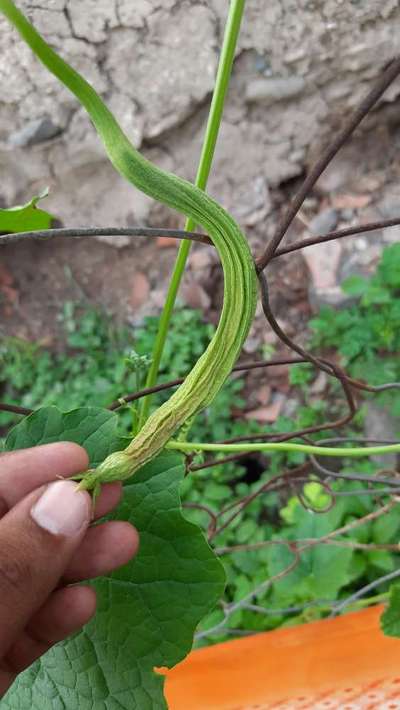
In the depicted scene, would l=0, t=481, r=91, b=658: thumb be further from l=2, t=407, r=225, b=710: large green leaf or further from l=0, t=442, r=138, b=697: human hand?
l=2, t=407, r=225, b=710: large green leaf

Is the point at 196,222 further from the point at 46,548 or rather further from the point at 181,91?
the point at 181,91

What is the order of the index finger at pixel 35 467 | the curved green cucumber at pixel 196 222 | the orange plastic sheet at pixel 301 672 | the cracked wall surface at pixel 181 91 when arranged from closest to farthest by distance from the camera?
the curved green cucumber at pixel 196 222, the index finger at pixel 35 467, the orange plastic sheet at pixel 301 672, the cracked wall surface at pixel 181 91

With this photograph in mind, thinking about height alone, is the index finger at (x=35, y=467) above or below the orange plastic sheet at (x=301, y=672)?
above

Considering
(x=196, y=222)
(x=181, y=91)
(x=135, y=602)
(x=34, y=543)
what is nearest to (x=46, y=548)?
(x=34, y=543)

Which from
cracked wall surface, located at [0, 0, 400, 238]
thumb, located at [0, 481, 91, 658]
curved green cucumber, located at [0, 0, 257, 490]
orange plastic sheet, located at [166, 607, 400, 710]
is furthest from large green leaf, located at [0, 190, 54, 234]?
cracked wall surface, located at [0, 0, 400, 238]

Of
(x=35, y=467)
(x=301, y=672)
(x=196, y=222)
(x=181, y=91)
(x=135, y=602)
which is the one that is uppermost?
(x=181, y=91)

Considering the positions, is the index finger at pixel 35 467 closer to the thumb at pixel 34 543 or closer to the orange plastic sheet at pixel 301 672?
the thumb at pixel 34 543

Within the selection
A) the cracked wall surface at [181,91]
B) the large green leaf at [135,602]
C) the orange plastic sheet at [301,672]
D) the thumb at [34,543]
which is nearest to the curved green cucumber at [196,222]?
the thumb at [34,543]

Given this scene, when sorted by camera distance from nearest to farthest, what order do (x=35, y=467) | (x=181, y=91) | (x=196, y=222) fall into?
(x=196, y=222) → (x=35, y=467) → (x=181, y=91)
